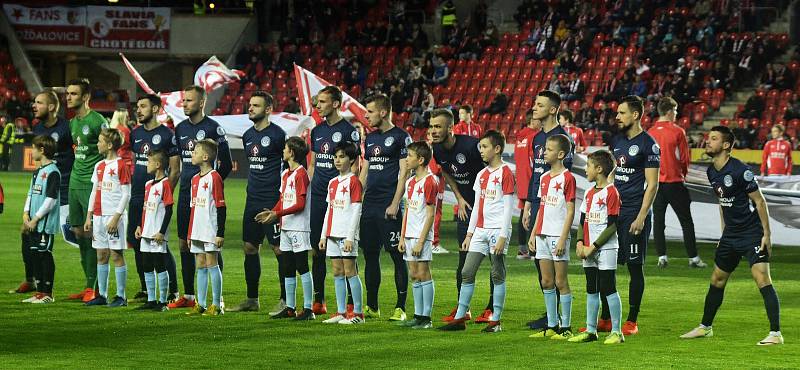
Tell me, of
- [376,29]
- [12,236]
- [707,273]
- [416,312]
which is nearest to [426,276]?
[416,312]

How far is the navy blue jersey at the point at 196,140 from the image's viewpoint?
11469 mm

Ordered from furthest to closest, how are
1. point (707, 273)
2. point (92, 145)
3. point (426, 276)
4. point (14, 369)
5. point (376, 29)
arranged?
point (376, 29), point (707, 273), point (92, 145), point (426, 276), point (14, 369)

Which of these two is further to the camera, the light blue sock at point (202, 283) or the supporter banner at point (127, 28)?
the supporter banner at point (127, 28)

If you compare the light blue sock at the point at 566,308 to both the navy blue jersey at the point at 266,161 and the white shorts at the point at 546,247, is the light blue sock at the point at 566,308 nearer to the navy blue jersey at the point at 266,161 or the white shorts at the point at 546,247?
the white shorts at the point at 546,247

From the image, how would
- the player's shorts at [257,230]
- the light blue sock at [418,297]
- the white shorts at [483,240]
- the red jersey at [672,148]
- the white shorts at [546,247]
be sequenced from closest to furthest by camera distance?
the white shorts at [546,247]
the white shorts at [483,240]
the light blue sock at [418,297]
the player's shorts at [257,230]
the red jersey at [672,148]

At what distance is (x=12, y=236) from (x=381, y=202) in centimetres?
965

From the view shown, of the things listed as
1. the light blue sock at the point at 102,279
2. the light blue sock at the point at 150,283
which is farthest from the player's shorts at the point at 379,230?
the light blue sock at the point at 102,279

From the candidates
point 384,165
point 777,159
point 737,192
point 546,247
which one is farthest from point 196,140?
point 777,159

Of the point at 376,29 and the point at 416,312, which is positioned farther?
the point at 376,29

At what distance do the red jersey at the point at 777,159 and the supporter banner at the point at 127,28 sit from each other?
87.8ft

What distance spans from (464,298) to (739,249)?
2173 millimetres

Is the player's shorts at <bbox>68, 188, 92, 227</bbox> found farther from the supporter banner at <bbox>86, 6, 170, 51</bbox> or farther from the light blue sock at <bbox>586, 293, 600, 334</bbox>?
the supporter banner at <bbox>86, 6, 170, 51</bbox>

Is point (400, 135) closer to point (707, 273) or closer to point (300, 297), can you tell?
point (300, 297)

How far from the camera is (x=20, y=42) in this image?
44.6 m
